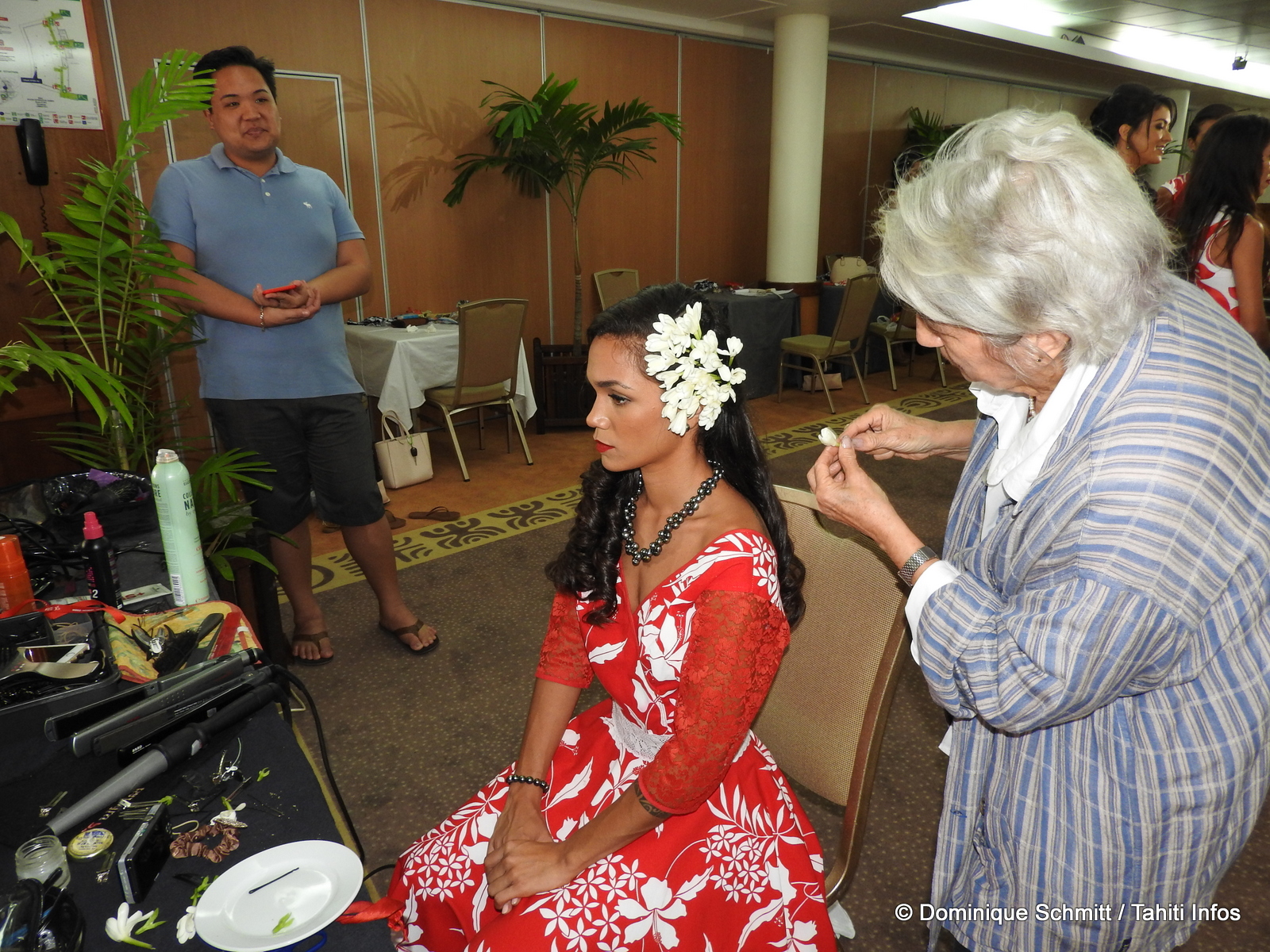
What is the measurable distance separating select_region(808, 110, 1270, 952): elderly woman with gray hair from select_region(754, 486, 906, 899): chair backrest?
0.56ft

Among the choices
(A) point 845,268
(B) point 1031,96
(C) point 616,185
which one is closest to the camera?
(C) point 616,185

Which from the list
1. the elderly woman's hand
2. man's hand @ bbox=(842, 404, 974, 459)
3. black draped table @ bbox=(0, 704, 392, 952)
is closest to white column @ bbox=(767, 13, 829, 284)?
man's hand @ bbox=(842, 404, 974, 459)

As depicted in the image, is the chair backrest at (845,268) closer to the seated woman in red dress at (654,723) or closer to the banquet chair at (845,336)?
the banquet chair at (845,336)

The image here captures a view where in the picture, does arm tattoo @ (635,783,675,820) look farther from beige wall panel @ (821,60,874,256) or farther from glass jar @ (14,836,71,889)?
beige wall panel @ (821,60,874,256)

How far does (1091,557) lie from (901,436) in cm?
69

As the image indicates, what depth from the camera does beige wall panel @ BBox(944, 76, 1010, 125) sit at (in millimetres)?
9914

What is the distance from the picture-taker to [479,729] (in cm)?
262

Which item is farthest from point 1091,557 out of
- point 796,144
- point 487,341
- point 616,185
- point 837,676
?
point 796,144

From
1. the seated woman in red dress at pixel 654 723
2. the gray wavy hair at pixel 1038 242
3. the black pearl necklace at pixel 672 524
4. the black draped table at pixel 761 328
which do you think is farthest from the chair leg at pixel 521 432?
the gray wavy hair at pixel 1038 242

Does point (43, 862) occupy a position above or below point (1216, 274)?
below

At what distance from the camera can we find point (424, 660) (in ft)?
9.91

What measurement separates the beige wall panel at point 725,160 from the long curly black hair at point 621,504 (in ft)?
21.1

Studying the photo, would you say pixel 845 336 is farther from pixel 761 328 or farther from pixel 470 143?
pixel 470 143

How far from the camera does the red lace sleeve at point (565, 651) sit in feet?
5.18
